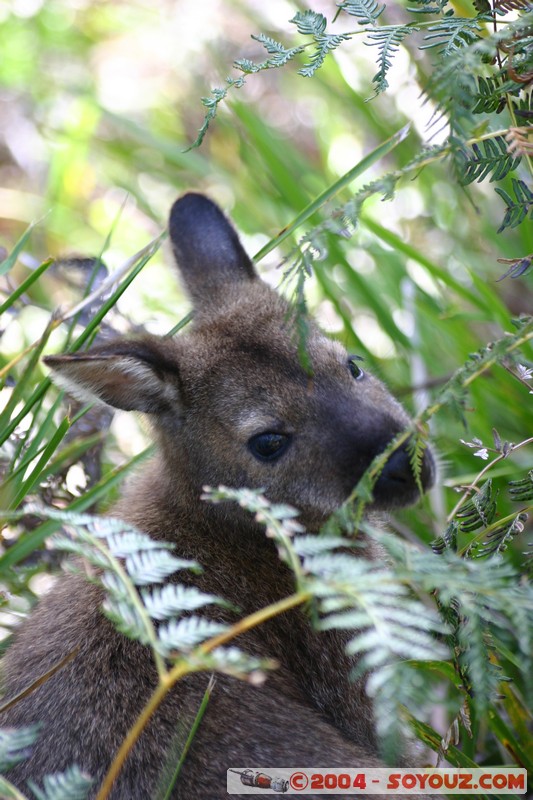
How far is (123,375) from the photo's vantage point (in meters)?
3.84

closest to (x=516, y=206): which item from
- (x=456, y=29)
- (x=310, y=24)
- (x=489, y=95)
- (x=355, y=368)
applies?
(x=489, y=95)

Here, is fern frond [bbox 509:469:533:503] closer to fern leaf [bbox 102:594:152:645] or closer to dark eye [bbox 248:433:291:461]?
dark eye [bbox 248:433:291:461]

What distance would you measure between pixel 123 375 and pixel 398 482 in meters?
1.31

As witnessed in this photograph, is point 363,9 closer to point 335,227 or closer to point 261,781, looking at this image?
point 335,227

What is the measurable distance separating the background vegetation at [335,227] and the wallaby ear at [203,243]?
400 mm

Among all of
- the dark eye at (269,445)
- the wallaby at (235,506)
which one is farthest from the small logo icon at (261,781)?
the dark eye at (269,445)

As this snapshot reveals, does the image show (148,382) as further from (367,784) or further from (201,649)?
(201,649)

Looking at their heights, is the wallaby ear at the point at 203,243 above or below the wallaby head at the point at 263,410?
above

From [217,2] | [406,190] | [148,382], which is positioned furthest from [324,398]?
[217,2]

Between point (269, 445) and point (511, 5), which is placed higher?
A: point (511, 5)

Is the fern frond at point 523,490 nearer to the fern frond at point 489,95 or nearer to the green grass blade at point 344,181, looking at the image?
the fern frond at point 489,95

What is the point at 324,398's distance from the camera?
4.00 meters

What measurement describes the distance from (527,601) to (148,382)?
7.57 ft

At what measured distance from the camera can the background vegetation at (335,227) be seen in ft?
9.42
